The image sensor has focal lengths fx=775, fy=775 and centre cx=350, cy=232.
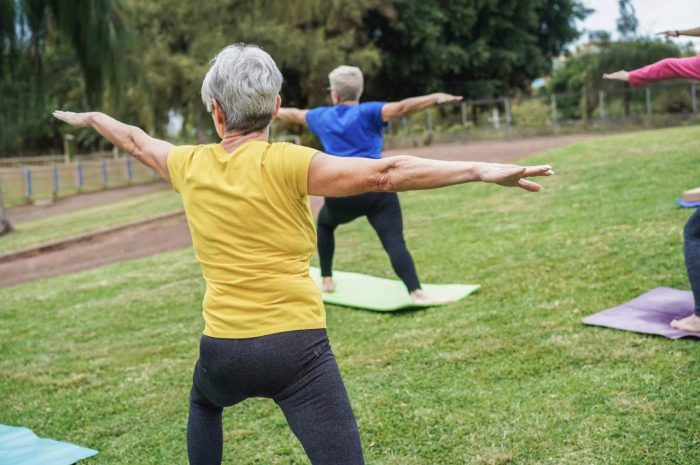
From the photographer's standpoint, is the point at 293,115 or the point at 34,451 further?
the point at 293,115

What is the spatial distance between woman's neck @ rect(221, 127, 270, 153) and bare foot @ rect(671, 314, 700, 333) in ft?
11.3

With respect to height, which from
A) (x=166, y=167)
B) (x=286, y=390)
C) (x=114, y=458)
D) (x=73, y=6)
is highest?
(x=73, y=6)

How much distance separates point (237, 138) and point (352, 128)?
11.9 feet

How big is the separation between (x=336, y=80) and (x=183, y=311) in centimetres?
275

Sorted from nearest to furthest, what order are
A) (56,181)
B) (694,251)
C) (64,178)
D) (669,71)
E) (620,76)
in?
(669,71)
(620,76)
(694,251)
(56,181)
(64,178)

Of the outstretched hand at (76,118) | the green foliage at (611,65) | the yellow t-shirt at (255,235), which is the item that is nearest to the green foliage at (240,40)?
the outstretched hand at (76,118)

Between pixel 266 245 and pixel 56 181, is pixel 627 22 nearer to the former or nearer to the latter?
pixel 56 181

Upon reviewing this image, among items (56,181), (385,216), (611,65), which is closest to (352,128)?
(385,216)

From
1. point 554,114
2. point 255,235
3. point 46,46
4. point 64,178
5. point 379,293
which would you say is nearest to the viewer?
point 255,235

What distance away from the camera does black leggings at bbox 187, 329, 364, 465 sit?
2.60 m

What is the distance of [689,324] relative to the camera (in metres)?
5.02

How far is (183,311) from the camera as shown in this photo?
749 cm

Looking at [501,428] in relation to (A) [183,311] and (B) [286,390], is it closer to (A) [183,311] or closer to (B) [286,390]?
(B) [286,390]

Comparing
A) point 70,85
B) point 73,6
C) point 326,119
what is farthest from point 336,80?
point 70,85
